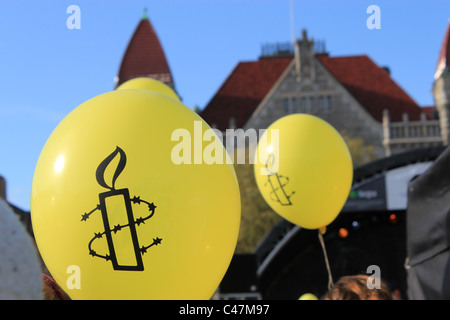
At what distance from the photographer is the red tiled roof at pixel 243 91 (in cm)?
3456

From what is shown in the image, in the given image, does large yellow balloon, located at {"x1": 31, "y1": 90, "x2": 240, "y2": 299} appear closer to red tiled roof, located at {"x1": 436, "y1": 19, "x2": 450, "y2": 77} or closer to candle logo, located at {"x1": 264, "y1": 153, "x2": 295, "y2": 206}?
candle logo, located at {"x1": 264, "y1": 153, "x2": 295, "y2": 206}

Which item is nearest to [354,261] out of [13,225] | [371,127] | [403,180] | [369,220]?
[369,220]

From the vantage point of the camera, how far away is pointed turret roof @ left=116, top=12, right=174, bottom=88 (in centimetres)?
3331

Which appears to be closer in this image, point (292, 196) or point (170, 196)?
point (170, 196)

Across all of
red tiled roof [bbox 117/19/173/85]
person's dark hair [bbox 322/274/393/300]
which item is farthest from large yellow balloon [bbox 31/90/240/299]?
red tiled roof [bbox 117/19/173/85]

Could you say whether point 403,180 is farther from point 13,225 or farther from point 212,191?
point 13,225

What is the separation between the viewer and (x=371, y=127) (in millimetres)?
31891

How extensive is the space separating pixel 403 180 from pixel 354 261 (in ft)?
7.16

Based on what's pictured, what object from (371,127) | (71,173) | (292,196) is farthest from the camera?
(371,127)

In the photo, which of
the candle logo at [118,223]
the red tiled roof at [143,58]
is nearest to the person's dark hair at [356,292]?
the candle logo at [118,223]

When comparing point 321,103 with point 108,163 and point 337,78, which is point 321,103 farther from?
point 108,163

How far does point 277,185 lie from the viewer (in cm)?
479

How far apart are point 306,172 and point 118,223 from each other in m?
2.89

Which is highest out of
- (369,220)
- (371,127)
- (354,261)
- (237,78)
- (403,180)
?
(237,78)
